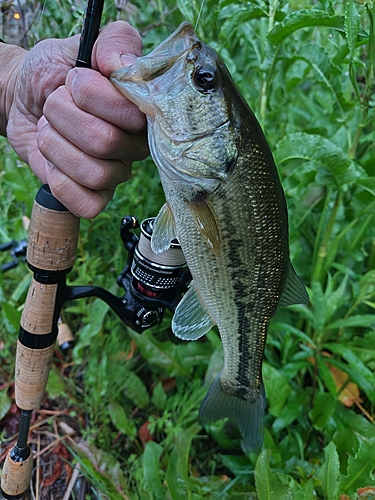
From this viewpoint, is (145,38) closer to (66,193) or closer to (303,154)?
(303,154)

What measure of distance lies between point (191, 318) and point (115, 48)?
2.49 feet

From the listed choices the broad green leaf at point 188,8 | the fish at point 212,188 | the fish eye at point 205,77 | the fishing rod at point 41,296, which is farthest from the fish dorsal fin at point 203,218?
the broad green leaf at point 188,8

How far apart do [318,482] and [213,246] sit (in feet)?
3.50

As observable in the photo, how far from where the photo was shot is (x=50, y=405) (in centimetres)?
214

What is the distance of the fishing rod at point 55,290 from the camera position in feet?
3.99

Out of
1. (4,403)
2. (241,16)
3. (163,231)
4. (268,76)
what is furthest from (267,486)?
(241,16)

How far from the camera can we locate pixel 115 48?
1.07m

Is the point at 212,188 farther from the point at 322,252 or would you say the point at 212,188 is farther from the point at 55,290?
the point at 322,252

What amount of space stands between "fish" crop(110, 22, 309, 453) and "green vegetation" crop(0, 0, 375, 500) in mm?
560

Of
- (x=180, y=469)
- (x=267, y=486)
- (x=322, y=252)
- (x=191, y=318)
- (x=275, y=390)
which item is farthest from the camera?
(x=322, y=252)

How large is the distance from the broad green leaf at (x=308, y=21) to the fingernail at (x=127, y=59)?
0.65 m

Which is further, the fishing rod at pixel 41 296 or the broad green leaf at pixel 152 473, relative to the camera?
the broad green leaf at pixel 152 473

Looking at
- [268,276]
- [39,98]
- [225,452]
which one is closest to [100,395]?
[225,452]

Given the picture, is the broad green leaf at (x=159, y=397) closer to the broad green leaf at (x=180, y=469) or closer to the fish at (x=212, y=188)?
the broad green leaf at (x=180, y=469)
